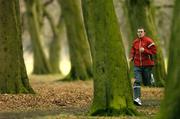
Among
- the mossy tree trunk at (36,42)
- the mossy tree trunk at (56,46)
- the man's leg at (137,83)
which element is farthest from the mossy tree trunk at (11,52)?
the mossy tree trunk at (56,46)

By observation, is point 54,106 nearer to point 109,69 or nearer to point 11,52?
point 11,52

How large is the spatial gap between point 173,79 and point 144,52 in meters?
7.15

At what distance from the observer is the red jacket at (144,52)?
16.3 meters

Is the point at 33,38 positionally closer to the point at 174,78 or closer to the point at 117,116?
the point at 117,116

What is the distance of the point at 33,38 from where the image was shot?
44.0m

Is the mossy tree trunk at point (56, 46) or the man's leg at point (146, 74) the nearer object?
the man's leg at point (146, 74)

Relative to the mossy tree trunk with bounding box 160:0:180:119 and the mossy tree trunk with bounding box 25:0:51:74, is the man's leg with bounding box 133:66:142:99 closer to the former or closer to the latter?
the mossy tree trunk with bounding box 160:0:180:119

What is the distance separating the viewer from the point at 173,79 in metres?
9.22

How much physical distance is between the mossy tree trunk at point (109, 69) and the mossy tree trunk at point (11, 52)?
693cm

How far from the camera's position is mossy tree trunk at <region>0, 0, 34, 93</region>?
64.5ft

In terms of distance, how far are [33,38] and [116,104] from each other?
103 ft

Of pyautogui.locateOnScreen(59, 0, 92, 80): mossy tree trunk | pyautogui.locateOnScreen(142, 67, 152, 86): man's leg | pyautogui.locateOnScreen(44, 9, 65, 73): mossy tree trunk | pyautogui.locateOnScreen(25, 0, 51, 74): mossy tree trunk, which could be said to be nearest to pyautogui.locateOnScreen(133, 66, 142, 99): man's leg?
pyautogui.locateOnScreen(142, 67, 152, 86): man's leg

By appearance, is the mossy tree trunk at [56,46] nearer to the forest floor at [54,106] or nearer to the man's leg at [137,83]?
the forest floor at [54,106]

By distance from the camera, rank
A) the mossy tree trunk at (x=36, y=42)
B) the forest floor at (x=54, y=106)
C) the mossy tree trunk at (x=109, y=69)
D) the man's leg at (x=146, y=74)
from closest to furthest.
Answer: the mossy tree trunk at (x=109, y=69) < the forest floor at (x=54, y=106) < the man's leg at (x=146, y=74) < the mossy tree trunk at (x=36, y=42)
